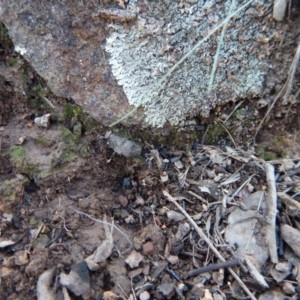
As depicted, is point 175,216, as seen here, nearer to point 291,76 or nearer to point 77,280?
point 77,280

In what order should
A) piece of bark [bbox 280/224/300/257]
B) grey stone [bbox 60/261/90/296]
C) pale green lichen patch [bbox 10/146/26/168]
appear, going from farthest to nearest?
1. pale green lichen patch [bbox 10/146/26/168]
2. piece of bark [bbox 280/224/300/257]
3. grey stone [bbox 60/261/90/296]

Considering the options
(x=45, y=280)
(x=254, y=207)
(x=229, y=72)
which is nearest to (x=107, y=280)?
(x=45, y=280)

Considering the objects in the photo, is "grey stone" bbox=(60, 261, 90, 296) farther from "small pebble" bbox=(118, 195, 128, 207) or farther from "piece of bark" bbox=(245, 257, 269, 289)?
"piece of bark" bbox=(245, 257, 269, 289)

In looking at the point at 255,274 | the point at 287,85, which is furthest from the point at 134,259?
the point at 287,85

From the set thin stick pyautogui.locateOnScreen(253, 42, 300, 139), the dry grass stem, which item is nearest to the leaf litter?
the dry grass stem

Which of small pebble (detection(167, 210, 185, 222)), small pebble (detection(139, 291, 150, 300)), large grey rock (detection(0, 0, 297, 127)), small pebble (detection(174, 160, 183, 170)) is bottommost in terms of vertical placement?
small pebble (detection(139, 291, 150, 300))

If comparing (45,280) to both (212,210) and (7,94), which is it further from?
(7,94)
